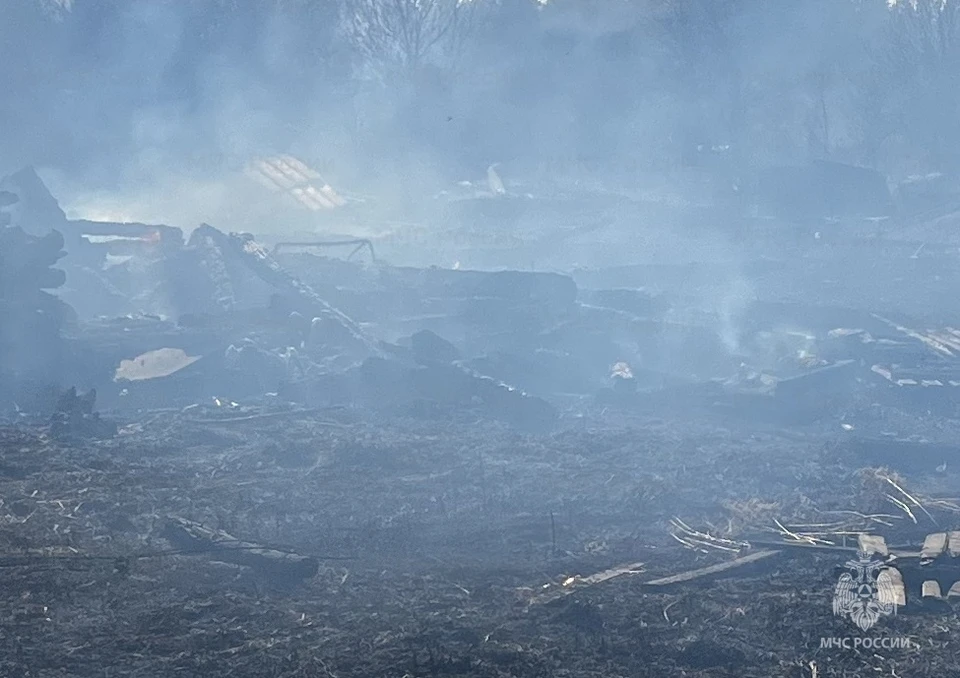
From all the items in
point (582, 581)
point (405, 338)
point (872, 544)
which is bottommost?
point (582, 581)

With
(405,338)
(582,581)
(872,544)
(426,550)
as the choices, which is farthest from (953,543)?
(405,338)

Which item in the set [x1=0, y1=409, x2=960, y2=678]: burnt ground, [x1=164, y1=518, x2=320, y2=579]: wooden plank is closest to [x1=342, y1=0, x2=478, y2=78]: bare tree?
[x1=0, y1=409, x2=960, y2=678]: burnt ground

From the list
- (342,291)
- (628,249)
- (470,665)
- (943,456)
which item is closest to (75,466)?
(470,665)

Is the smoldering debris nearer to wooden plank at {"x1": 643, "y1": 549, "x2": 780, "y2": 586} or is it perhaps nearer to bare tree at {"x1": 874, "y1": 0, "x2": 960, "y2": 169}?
wooden plank at {"x1": 643, "y1": 549, "x2": 780, "y2": 586}

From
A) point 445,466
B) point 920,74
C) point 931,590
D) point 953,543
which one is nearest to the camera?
point 931,590

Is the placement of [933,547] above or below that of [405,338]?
below

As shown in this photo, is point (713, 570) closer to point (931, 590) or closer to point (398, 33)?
point (931, 590)

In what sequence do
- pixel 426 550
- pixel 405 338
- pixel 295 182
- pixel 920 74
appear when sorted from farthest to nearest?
1. pixel 920 74
2. pixel 295 182
3. pixel 405 338
4. pixel 426 550

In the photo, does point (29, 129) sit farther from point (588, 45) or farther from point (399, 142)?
point (588, 45)
